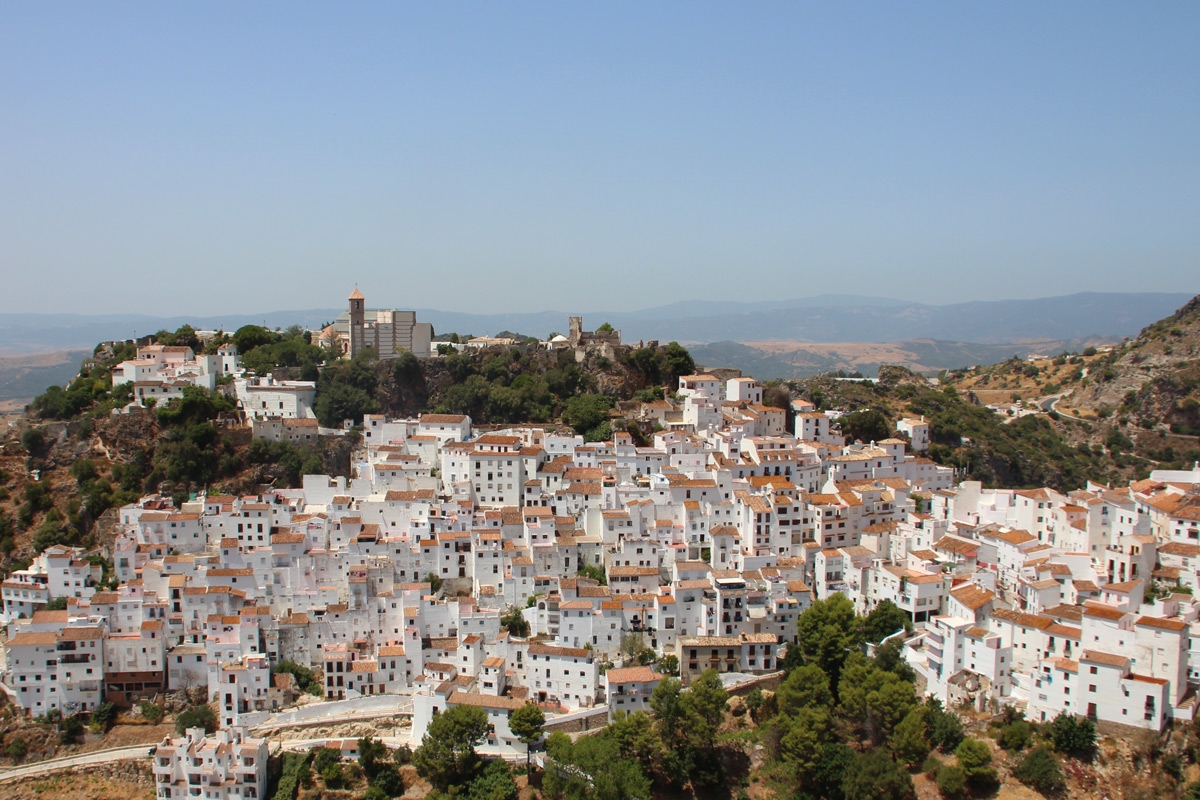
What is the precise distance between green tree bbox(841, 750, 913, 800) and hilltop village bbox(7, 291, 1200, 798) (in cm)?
255

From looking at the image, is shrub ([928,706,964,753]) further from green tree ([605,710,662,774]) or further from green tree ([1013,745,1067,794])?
green tree ([605,710,662,774])

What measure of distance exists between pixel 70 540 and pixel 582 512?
690 inches

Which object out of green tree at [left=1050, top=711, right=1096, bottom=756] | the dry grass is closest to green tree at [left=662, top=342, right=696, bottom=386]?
green tree at [left=1050, top=711, right=1096, bottom=756]

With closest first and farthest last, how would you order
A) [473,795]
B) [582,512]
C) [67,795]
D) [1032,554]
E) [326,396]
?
[473,795] < [67,795] < [1032,554] < [582,512] < [326,396]

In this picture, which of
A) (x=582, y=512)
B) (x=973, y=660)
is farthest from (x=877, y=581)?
(x=582, y=512)

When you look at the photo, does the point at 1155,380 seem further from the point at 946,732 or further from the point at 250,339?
the point at 250,339

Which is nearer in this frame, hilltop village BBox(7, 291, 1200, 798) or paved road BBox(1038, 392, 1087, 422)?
hilltop village BBox(7, 291, 1200, 798)

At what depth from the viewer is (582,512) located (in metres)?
29.5

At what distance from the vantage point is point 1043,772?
1964 cm

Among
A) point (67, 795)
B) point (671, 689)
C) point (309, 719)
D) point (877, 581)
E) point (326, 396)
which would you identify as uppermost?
point (326, 396)

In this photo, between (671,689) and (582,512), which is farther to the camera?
(582,512)

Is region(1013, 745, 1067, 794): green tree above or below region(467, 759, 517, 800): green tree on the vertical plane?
above

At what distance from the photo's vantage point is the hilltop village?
22141 millimetres

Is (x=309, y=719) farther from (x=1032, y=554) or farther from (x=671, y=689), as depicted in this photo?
(x=1032, y=554)
